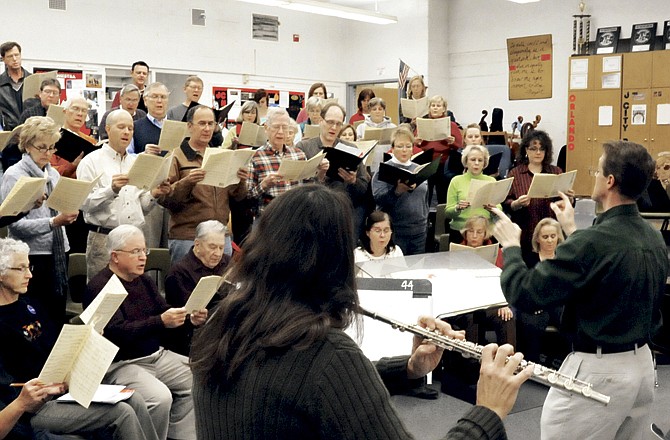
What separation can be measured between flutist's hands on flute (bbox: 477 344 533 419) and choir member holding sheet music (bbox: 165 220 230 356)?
2.67m

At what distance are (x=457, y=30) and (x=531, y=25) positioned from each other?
1.38 metres

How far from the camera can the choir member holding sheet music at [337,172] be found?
17.1ft

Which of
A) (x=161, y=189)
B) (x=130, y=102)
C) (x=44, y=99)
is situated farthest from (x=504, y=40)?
(x=161, y=189)

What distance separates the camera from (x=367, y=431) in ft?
4.31

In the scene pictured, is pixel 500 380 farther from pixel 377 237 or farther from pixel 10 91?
pixel 10 91

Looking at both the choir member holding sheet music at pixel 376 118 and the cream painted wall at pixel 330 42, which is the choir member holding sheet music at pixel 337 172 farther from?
the cream painted wall at pixel 330 42

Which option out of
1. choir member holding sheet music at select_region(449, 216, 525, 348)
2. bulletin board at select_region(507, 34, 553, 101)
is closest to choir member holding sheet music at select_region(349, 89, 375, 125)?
choir member holding sheet music at select_region(449, 216, 525, 348)

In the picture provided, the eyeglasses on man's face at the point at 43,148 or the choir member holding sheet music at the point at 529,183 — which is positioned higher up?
the eyeglasses on man's face at the point at 43,148

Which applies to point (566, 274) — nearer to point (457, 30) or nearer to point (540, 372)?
point (540, 372)

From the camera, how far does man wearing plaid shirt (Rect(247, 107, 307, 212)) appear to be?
4840 millimetres

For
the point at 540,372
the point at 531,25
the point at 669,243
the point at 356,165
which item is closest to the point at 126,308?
the point at 356,165

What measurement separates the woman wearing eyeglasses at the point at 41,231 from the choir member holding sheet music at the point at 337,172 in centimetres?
175

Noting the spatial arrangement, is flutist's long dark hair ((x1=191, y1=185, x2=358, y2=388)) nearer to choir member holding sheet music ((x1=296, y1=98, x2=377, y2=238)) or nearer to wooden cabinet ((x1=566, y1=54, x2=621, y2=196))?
choir member holding sheet music ((x1=296, y1=98, x2=377, y2=238))

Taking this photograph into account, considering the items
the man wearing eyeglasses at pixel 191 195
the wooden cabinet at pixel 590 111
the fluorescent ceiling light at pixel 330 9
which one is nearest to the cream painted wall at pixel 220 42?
the fluorescent ceiling light at pixel 330 9
